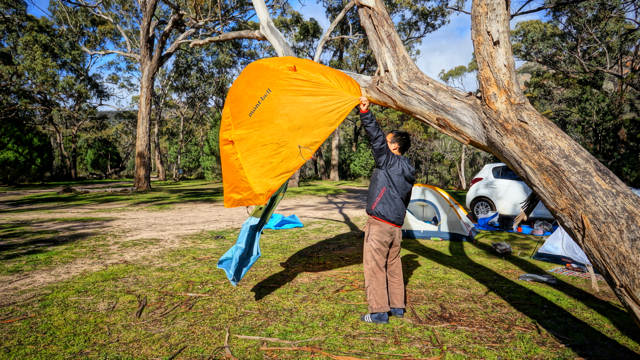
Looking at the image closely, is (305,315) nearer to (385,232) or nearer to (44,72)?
(385,232)

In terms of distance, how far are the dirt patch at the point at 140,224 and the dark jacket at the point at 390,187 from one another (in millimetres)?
3949

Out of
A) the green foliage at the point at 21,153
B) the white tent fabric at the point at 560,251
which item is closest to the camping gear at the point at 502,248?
the white tent fabric at the point at 560,251

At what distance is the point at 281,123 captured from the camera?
322cm

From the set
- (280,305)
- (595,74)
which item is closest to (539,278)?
(280,305)

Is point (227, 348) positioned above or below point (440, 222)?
below

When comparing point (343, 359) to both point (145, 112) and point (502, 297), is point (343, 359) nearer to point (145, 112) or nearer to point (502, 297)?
point (502, 297)

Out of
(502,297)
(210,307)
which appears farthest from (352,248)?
(210,307)

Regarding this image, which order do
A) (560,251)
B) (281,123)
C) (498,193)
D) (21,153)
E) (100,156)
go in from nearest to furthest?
1. (281,123)
2. (560,251)
3. (498,193)
4. (21,153)
5. (100,156)

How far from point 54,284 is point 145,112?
1431 centimetres

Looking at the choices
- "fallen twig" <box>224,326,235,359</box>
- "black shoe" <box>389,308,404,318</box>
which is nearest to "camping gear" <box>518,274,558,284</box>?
"black shoe" <box>389,308,404,318</box>

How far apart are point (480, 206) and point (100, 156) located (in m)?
35.0

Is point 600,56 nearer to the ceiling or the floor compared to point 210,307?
nearer to the ceiling

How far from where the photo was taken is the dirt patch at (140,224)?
14.4 feet

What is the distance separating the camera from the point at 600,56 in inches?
781
